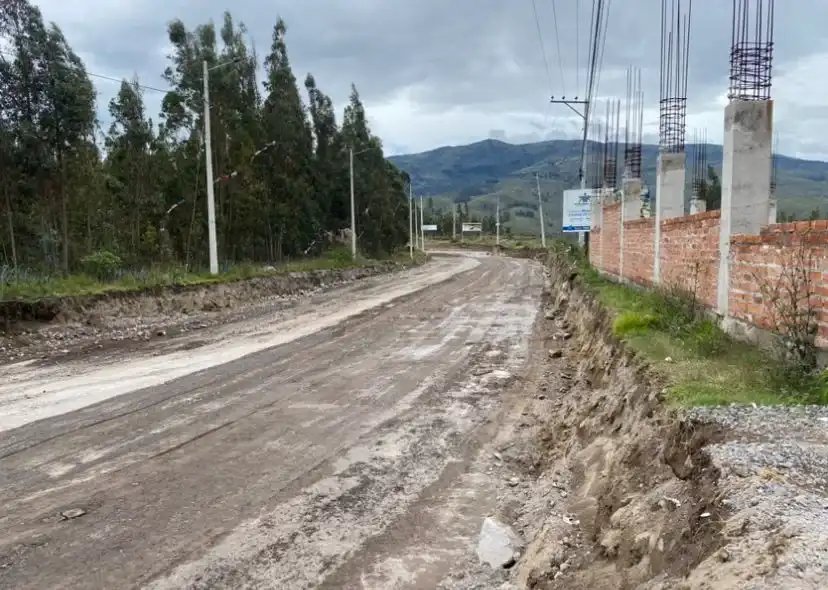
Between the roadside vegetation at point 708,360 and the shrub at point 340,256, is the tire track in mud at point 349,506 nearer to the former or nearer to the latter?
the roadside vegetation at point 708,360

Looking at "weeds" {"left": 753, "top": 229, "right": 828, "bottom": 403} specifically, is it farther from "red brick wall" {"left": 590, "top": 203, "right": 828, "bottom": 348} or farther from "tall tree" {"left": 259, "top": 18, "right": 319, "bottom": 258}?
"tall tree" {"left": 259, "top": 18, "right": 319, "bottom": 258}

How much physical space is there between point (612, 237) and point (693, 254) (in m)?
9.26

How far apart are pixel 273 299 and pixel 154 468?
58.2ft

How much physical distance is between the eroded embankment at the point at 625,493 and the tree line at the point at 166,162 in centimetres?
1687

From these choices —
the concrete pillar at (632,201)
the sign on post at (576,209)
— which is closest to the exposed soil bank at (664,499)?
the concrete pillar at (632,201)

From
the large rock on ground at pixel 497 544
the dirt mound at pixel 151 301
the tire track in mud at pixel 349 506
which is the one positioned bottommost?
the large rock on ground at pixel 497 544

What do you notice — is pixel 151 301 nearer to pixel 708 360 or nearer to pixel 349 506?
pixel 349 506

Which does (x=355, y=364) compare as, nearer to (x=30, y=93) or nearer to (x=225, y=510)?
(x=225, y=510)

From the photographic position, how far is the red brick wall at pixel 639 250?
13008 millimetres

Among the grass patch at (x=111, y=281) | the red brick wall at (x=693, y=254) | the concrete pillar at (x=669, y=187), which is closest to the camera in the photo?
the red brick wall at (x=693, y=254)

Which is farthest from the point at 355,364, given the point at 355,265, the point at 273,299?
the point at 355,265

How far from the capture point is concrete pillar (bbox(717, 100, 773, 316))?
289 inches

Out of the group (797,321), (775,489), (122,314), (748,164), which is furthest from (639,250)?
(122,314)

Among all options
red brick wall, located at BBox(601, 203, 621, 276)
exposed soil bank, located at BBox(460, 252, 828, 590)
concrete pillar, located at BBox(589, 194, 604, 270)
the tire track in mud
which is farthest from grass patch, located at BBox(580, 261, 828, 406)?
concrete pillar, located at BBox(589, 194, 604, 270)
